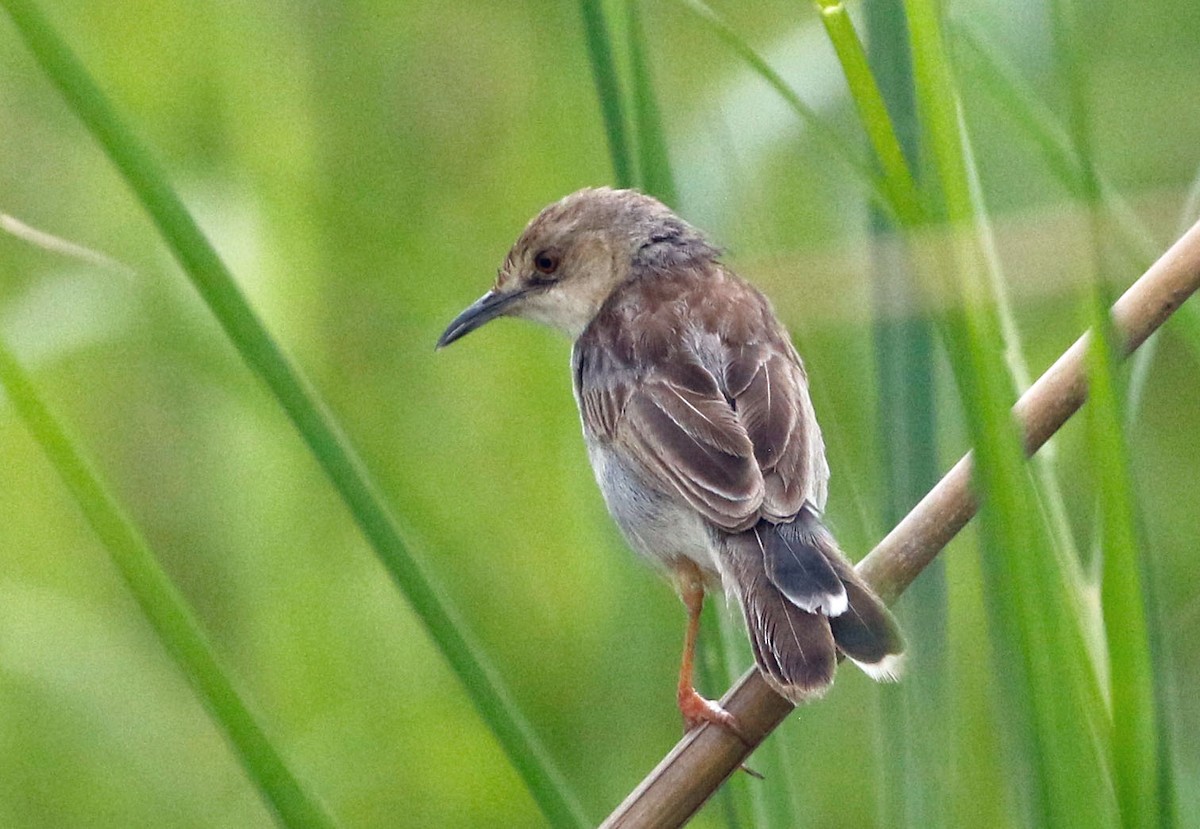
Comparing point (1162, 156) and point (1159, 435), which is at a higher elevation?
point (1162, 156)

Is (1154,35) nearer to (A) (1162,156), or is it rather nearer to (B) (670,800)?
(A) (1162,156)

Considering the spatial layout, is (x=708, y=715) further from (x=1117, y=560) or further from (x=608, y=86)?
(x=608, y=86)

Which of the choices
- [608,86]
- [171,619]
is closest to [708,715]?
[171,619]

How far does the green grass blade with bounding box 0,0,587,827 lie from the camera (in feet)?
6.67

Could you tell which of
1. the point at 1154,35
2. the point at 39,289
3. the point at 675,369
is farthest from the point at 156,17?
the point at 1154,35

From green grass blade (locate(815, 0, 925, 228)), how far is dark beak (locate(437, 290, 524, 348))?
2.12 meters

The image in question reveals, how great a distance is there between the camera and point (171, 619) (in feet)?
6.68

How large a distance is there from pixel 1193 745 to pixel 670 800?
233 cm

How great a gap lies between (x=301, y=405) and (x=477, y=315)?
1906 mm

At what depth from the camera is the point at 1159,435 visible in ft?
17.2

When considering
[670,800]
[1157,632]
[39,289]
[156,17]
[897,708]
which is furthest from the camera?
[156,17]

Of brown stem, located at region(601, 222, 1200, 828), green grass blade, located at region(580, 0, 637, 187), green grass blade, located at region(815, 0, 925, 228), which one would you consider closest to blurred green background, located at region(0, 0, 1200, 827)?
green grass blade, located at region(580, 0, 637, 187)

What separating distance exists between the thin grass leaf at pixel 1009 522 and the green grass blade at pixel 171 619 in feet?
2.91

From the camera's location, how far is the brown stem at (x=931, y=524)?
2305 mm
